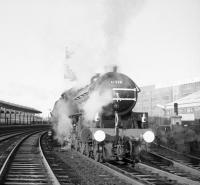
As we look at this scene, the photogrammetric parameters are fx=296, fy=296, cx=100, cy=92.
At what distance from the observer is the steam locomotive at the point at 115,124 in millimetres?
11078

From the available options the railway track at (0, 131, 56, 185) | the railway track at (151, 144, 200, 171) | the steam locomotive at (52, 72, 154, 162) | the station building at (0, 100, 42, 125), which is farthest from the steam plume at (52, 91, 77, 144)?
the station building at (0, 100, 42, 125)

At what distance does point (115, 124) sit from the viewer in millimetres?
11469

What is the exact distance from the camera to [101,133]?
10.8 metres

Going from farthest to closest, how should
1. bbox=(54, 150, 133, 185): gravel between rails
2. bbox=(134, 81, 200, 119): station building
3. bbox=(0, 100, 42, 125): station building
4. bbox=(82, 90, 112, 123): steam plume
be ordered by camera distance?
bbox=(134, 81, 200, 119): station building, bbox=(0, 100, 42, 125): station building, bbox=(82, 90, 112, 123): steam plume, bbox=(54, 150, 133, 185): gravel between rails

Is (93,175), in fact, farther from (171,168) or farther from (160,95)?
(160,95)

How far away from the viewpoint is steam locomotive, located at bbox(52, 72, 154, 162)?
11.1 meters

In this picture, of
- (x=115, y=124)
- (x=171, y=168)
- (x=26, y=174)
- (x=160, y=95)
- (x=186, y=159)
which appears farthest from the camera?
(x=160, y=95)

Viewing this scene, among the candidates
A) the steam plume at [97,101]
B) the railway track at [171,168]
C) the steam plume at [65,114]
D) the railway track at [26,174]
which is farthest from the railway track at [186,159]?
the steam plume at [65,114]

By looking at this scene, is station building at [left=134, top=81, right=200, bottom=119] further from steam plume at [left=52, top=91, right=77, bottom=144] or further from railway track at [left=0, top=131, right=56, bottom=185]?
railway track at [left=0, top=131, right=56, bottom=185]

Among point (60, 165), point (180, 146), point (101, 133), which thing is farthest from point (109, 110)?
point (180, 146)

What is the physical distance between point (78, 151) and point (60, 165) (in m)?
4.12

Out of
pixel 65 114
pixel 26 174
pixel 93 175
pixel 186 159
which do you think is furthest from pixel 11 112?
pixel 93 175

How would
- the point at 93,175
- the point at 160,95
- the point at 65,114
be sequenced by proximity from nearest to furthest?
1. the point at 93,175
2. the point at 65,114
3. the point at 160,95

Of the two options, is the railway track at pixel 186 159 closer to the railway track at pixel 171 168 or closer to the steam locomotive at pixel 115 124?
the railway track at pixel 171 168
